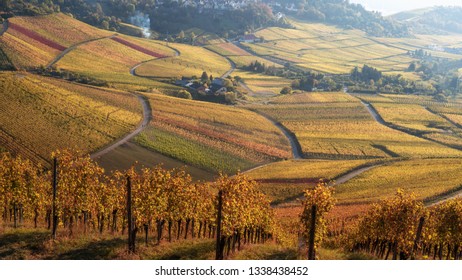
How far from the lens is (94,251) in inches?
1083

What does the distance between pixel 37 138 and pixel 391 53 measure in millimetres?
161119

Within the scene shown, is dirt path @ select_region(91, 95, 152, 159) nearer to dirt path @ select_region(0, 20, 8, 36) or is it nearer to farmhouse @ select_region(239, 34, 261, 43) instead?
dirt path @ select_region(0, 20, 8, 36)

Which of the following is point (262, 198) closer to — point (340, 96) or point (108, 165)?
point (108, 165)

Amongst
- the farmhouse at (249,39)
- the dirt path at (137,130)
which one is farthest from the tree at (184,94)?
the farmhouse at (249,39)

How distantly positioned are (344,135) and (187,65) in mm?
61481

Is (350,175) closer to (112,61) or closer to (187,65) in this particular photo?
(112,61)

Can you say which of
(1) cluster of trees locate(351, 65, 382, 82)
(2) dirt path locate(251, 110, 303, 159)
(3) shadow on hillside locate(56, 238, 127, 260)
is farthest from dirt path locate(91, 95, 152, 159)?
(1) cluster of trees locate(351, 65, 382, 82)

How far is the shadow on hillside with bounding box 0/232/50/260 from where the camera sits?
26.1 meters

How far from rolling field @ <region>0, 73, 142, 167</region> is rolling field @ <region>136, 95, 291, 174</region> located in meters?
4.87

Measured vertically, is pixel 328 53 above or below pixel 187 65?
above

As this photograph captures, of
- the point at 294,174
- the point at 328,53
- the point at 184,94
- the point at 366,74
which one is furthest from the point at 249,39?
the point at 294,174

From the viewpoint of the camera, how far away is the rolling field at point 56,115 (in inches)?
2288

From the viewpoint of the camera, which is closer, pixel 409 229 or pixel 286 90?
pixel 409 229

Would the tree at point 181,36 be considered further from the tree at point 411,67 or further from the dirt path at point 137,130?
the dirt path at point 137,130
